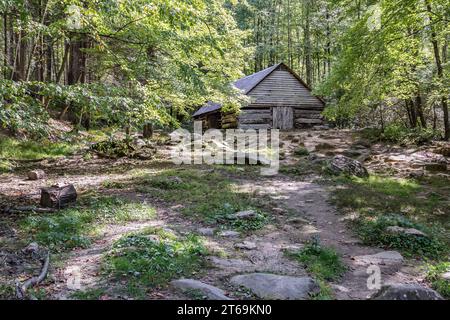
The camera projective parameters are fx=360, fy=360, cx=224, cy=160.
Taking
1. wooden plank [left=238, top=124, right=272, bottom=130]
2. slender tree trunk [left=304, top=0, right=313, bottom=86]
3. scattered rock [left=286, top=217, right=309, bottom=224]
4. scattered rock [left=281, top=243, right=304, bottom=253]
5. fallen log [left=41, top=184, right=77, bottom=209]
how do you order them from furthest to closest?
slender tree trunk [left=304, top=0, right=313, bottom=86], wooden plank [left=238, top=124, right=272, bottom=130], scattered rock [left=286, top=217, right=309, bottom=224], fallen log [left=41, top=184, right=77, bottom=209], scattered rock [left=281, top=243, right=304, bottom=253]

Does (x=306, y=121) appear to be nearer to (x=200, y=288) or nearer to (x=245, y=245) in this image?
(x=245, y=245)

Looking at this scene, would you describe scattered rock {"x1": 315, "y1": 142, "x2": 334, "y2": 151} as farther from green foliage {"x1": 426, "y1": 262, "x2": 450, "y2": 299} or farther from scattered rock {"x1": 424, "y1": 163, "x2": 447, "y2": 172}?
green foliage {"x1": 426, "y1": 262, "x2": 450, "y2": 299}

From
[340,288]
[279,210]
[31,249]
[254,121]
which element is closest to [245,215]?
[279,210]

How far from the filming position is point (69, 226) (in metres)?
5.81

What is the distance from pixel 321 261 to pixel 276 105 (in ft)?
71.1

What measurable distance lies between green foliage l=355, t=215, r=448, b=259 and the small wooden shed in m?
18.7

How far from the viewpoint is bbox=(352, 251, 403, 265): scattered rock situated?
17.9ft

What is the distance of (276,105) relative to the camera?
85.4ft

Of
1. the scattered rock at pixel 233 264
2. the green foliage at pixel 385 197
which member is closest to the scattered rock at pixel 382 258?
the scattered rock at pixel 233 264

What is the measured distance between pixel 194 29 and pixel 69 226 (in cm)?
628

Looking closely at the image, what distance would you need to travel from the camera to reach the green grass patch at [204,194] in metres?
7.23

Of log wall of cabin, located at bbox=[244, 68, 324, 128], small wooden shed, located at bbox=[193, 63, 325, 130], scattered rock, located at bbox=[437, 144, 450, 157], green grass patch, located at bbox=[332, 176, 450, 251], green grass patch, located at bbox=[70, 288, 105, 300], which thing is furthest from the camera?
log wall of cabin, located at bbox=[244, 68, 324, 128]

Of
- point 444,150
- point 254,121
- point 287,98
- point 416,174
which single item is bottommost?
point 416,174

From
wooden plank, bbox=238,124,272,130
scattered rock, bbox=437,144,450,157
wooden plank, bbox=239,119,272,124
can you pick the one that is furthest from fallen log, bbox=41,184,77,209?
wooden plank, bbox=239,119,272,124
